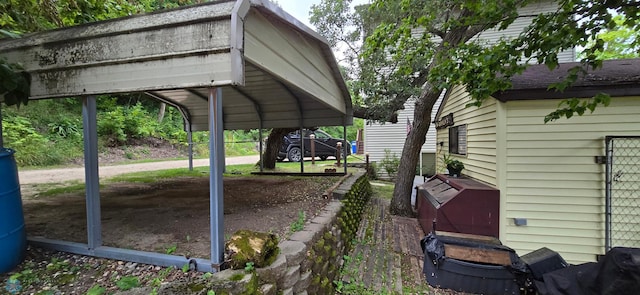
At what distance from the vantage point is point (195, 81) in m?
2.01

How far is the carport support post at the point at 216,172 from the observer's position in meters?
2.01

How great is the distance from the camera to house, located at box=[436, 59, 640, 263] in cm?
409

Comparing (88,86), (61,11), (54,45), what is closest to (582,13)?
(88,86)

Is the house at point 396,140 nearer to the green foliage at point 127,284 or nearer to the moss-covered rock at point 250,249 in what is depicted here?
the moss-covered rock at point 250,249

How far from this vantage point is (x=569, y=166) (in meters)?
4.33

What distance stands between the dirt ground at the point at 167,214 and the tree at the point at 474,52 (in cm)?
269

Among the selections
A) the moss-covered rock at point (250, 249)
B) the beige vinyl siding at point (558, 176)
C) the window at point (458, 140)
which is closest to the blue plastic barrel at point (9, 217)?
the moss-covered rock at point (250, 249)

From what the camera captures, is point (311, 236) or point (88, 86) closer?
point (88, 86)

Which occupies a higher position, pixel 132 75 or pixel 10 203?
pixel 132 75

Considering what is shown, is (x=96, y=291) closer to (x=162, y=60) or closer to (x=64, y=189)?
(x=162, y=60)

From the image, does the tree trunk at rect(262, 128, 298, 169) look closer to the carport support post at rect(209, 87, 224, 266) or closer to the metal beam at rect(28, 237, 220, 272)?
the metal beam at rect(28, 237, 220, 272)

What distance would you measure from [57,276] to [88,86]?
1446mm

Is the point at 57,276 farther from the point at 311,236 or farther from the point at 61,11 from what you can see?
the point at 61,11

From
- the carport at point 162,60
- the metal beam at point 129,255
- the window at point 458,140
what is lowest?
the metal beam at point 129,255
